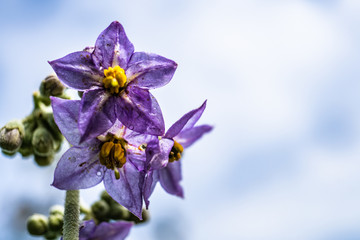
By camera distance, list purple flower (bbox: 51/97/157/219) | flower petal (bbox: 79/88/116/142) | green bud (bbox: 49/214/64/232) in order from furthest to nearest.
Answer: green bud (bbox: 49/214/64/232) → purple flower (bbox: 51/97/157/219) → flower petal (bbox: 79/88/116/142)

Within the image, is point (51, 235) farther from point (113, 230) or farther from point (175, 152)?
point (175, 152)

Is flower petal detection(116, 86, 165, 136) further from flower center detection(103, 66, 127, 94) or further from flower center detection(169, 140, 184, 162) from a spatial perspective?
flower center detection(169, 140, 184, 162)

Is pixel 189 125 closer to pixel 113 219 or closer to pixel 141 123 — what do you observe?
pixel 141 123

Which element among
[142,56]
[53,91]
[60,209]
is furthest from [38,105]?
[142,56]

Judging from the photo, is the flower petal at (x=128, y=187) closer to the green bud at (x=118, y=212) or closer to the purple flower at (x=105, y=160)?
the purple flower at (x=105, y=160)

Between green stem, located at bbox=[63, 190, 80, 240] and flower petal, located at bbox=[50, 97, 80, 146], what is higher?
flower petal, located at bbox=[50, 97, 80, 146]

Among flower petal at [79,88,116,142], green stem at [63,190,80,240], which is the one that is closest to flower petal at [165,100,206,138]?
flower petal at [79,88,116,142]
